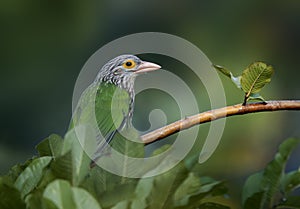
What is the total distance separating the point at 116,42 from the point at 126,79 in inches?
21.0

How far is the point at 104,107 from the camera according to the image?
113 cm

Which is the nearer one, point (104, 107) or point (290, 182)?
point (290, 182)

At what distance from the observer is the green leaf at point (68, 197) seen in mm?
341

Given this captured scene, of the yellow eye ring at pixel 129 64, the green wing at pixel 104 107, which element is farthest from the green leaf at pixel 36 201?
the yellow eye ring at pixel 129 64

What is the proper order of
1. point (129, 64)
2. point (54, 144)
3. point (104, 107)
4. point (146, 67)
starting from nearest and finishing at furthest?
1. point (54, 144)
2. point (104, 107)
3. point (146, 67)
4. point (129, 64)

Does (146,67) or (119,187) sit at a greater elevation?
(119,187)

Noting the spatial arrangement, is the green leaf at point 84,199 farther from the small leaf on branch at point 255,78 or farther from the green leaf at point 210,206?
the small leaf on branch at point 255,78

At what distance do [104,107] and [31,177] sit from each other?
0.73 m

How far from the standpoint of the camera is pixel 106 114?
1.10 meters

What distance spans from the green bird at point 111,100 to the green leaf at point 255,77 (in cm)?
10

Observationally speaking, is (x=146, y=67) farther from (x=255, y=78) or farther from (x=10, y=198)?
(x=10, y=198)

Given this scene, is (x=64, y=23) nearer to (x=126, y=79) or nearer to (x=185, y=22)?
(x=185, y=22)

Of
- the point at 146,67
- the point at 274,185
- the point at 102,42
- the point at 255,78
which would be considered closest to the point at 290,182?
the point at 274,185

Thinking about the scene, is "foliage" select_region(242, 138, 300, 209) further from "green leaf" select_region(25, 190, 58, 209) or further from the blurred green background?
the blurred green background
